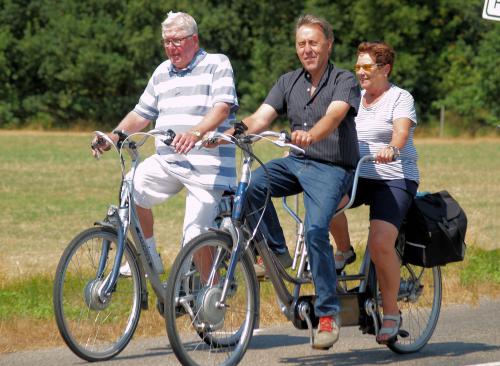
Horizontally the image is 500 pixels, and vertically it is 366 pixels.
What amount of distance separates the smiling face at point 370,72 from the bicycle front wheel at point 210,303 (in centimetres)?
143

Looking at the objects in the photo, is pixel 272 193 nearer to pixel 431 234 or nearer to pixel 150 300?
pixel 431 234

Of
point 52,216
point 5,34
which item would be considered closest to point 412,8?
point 5,34

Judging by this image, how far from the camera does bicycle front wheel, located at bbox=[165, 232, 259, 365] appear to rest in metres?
5.95

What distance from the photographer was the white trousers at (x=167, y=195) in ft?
23.1

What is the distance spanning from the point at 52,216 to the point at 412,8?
39577mm

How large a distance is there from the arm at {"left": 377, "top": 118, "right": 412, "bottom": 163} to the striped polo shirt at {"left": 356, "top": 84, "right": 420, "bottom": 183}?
0.16ft

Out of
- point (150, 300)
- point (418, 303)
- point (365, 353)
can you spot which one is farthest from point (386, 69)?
point (150, 300)

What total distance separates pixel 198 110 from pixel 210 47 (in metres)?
51.8

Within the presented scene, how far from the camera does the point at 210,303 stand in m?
6.20

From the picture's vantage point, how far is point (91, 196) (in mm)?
23891

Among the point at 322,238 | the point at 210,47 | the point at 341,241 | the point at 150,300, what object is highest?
the point at 322,238

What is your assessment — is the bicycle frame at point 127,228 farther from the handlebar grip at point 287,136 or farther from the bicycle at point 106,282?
the handlebar grip at point 287,136

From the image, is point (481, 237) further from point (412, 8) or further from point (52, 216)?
point (412, 8)

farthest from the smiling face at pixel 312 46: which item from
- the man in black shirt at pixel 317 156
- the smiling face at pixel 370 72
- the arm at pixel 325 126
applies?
the smiling face at pixel 370 72
